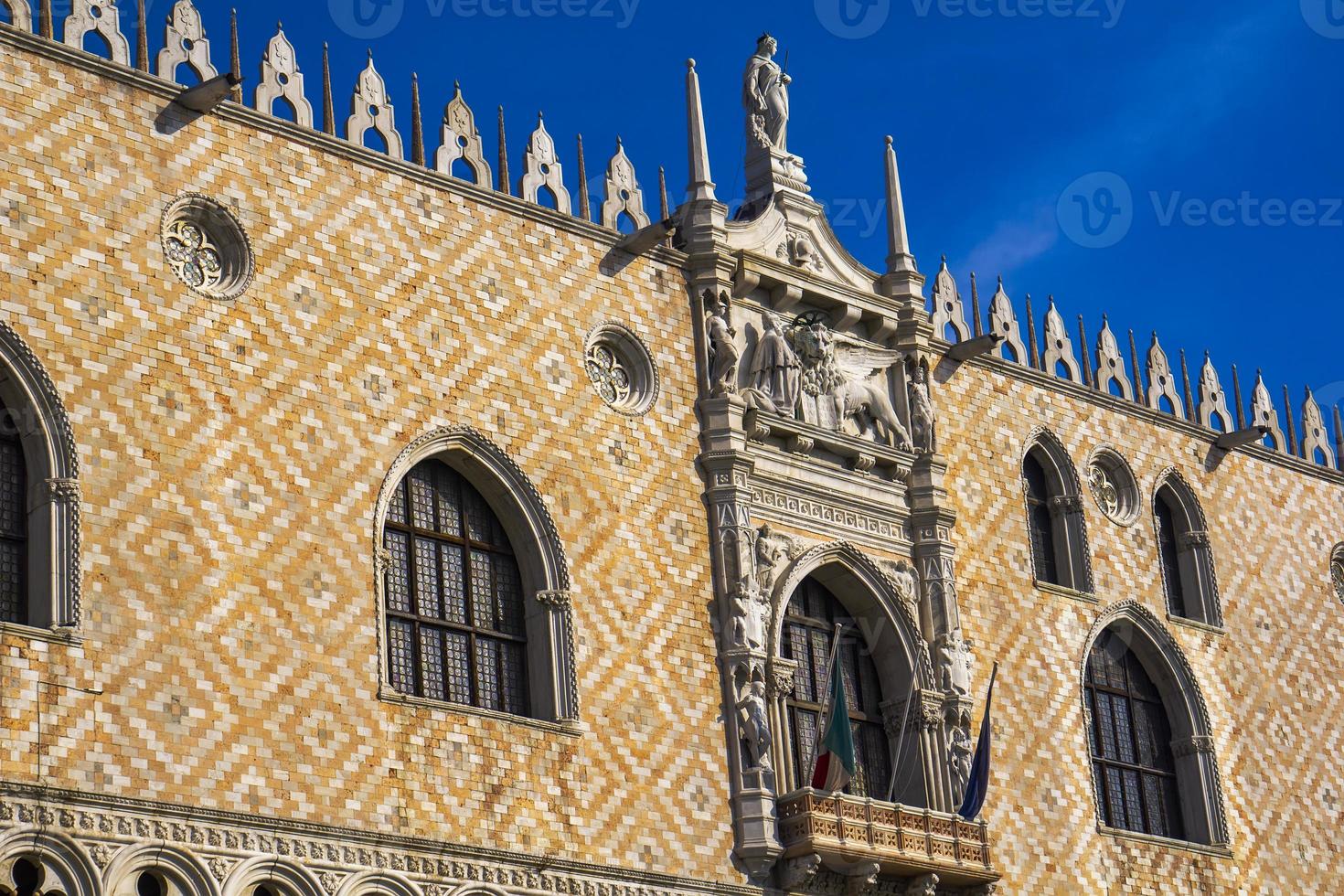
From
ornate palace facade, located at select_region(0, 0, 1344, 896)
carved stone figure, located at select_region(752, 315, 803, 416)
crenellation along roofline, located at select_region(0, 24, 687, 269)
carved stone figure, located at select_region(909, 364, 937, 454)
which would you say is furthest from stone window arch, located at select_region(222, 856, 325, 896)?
carved stone figure, located at select_region(909, 364, 937, 454)

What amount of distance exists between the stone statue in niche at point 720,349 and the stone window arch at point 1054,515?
18.0ft

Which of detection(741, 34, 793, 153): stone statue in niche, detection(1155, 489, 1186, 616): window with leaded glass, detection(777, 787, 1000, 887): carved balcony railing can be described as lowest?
detection(777, 787, 1000, 887): carved balcony railing

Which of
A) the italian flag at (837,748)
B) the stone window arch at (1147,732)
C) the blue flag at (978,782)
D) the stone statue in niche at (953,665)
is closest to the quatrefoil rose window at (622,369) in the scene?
the italian flag at (837,748)

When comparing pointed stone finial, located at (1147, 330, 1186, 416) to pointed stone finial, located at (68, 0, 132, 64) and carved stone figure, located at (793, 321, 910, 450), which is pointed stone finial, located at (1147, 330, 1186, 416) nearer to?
carved stone figure, located at (793, 321, 910, 450)

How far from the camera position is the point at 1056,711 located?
100 ft

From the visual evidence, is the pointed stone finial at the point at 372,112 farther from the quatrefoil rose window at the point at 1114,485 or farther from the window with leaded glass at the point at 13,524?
the quatrefoil rose window at the point at 1114,485

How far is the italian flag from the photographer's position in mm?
26453

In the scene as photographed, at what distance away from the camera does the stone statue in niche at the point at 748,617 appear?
2684cm

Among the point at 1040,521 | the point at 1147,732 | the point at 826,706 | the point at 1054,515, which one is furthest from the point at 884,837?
Result: the point at 1054,515

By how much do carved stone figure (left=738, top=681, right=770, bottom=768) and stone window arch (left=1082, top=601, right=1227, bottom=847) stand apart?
20.7ft

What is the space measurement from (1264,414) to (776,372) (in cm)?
1110

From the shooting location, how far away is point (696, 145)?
2925 centimetres

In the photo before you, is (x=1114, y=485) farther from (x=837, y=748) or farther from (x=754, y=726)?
(x=754, y=726)

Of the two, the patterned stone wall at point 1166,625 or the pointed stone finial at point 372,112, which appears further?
the patterned stone wall at point 1166,625
